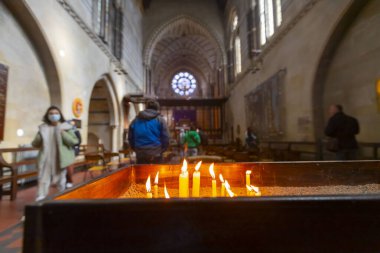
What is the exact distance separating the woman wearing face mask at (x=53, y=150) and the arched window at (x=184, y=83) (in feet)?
84.5

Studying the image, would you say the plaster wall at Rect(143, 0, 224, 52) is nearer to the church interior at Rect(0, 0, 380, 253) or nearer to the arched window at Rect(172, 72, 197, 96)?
the church interior at Rect(0, 0, 380, 253)

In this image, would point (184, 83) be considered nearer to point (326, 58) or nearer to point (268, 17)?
point (268, 17)

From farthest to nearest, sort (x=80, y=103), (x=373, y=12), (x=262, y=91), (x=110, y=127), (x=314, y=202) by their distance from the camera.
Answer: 1. (x=110, y=127)
2. (x=262, y=91)
3. (x=80, y=103)
4. (x=373, y=12)
5. (x=314, y=202)

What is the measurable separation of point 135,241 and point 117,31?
1137cm

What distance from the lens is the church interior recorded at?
169 inches

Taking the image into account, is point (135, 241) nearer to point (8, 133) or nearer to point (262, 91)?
point (8, 133)

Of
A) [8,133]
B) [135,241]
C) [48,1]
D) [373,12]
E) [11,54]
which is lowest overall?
[135,241]

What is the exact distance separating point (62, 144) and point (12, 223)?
3.22 ft

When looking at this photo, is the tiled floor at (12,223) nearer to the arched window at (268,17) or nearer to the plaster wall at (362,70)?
the plaster wall at (362,70)

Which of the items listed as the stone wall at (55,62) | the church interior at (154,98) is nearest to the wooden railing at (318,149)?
the church interior at (154,98)

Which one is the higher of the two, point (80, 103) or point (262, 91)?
point (262, 91)

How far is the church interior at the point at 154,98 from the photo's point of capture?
429 cm

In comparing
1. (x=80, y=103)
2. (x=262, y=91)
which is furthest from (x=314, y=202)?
(x=262, y=91)

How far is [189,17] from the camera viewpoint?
53.2 ft
